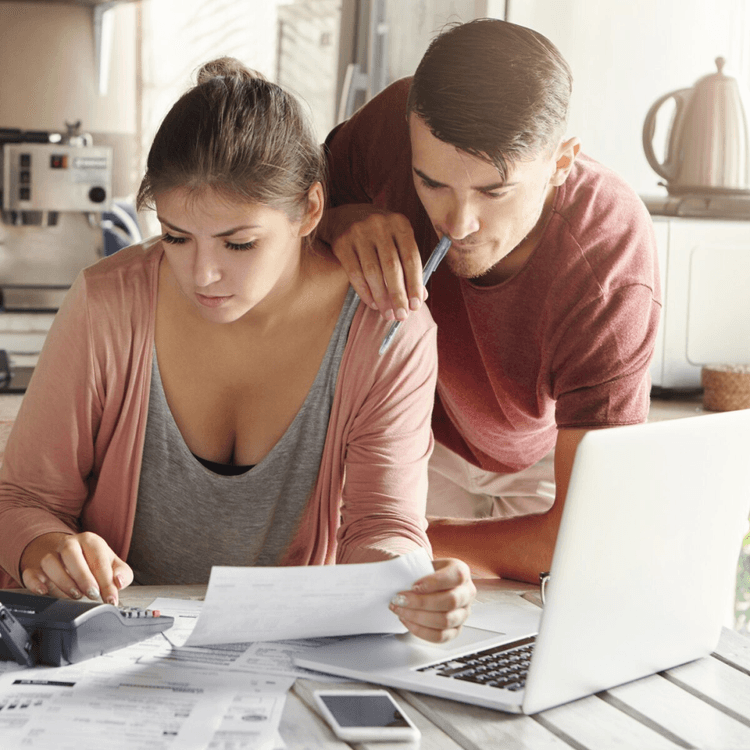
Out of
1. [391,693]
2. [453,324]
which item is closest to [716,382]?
[453,324]

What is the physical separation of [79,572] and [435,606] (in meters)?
0.37

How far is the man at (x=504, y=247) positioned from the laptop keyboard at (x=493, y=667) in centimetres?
30

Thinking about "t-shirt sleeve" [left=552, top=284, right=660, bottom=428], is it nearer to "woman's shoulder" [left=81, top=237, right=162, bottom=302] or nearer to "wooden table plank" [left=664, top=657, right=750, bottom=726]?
"wooden table plank" [left=664, top=657, right=750, bottom=726]

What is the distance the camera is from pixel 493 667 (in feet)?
3.20

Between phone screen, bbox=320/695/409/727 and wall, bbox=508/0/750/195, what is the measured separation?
5.91 ft

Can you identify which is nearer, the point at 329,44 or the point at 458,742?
the point at 458,742

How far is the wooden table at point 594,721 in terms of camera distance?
0.84m

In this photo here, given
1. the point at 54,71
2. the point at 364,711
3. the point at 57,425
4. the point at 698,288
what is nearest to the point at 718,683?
the point at 364,711

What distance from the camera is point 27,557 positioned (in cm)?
116

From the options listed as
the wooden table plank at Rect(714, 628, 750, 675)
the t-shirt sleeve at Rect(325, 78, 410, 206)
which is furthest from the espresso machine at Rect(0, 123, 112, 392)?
the wooden table plank at Rect(714, 628, 750, 675)

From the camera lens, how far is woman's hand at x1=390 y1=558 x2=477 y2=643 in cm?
101

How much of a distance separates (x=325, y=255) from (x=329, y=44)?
227 cm

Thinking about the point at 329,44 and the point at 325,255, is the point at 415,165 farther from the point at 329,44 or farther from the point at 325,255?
the point at 329,44

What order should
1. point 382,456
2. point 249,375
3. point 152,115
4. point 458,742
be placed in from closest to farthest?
point 458,742
point 382,456
point 249,375
point 152,115
